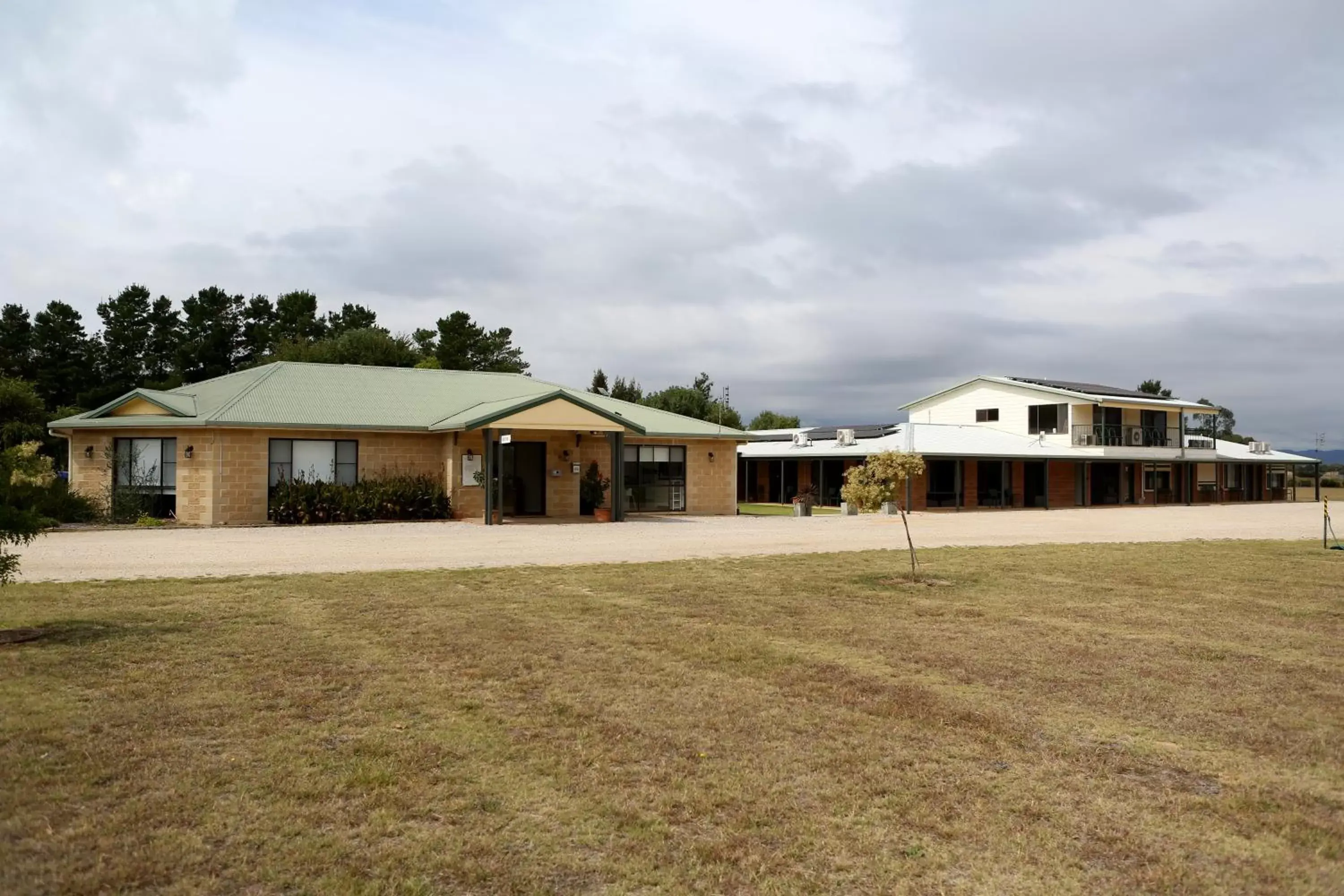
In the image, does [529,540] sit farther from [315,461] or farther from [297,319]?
[297,319]

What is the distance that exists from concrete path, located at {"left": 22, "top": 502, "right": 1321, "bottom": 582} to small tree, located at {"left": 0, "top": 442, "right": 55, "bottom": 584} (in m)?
3.96

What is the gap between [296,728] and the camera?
5.89 metres

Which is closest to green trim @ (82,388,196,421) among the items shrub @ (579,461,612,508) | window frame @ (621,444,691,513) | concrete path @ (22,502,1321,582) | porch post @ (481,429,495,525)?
concrete path @ (22,502,1321,582)

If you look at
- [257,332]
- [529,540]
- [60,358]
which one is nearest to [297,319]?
[257,332]

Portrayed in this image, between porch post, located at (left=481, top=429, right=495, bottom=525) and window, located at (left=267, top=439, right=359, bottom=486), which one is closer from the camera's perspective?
porch post, located at (left=481, top=429, right=495, bottom=525)

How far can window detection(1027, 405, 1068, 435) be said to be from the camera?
144ft

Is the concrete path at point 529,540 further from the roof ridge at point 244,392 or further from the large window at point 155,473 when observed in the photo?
the roof ridge at point 244,392

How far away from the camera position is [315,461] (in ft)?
82.6

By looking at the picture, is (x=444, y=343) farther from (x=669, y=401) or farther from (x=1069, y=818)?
(x=1069, y=818)

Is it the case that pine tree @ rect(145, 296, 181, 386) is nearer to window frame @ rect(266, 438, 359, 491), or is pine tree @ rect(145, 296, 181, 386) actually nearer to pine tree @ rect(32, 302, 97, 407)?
pine tree @ rect(32, 302, 97, 407)

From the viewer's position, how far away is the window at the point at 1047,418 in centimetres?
4375

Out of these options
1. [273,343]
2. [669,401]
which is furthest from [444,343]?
[669,401]

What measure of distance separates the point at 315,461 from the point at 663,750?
2173 cm

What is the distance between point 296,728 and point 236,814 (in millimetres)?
1391
